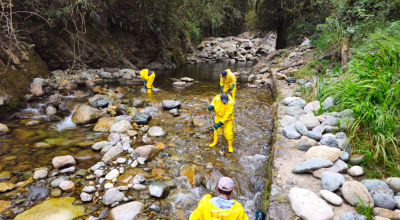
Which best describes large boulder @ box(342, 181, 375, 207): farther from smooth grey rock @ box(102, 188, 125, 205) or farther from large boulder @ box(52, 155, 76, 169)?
large boulder @ box(52, 155, 76, 169)

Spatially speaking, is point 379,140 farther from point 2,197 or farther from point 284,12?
point 284,12

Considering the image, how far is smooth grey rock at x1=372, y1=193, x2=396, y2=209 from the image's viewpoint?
226cm

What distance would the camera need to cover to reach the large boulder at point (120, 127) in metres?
5.54

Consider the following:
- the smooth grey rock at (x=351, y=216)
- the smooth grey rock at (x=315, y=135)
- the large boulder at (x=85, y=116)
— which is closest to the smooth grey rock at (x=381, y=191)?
the smooth grey rock at (x=351, y=216)

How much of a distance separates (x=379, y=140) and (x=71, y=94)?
9.03 m

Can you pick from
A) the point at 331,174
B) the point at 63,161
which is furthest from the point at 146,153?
the point at 331,174

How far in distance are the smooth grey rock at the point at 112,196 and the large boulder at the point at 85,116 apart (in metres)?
3.32

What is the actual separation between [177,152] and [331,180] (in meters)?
2.92

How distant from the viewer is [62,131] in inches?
218

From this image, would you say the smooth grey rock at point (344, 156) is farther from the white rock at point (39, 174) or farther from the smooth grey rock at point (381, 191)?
the white rock at point (39, 174)

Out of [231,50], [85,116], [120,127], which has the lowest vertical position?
[120,127]

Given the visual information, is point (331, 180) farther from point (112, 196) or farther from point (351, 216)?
point (112, 196)

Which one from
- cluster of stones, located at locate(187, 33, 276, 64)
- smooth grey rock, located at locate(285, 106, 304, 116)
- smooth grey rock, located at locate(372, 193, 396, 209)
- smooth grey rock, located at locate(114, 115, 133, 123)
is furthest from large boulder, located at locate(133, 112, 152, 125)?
cluster of stones, located at locate(187, 33, 276, 64)

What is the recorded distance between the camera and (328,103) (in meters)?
4.55
